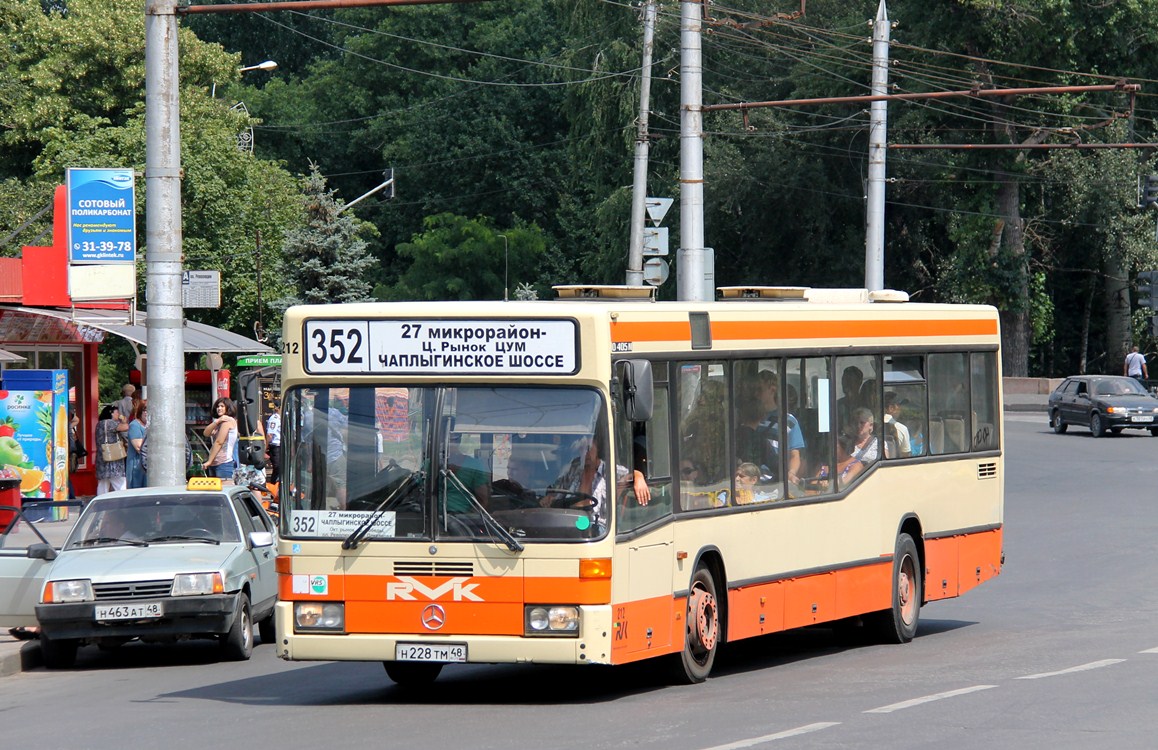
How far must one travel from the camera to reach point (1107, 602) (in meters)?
16.4

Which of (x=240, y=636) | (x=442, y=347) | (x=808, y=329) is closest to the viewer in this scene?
(x=442, y=347)

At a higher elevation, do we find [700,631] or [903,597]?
[700,631]

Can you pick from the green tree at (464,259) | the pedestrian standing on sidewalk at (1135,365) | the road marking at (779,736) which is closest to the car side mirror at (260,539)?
the road marking at (779,736)

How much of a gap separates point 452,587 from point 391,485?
727 millimetres

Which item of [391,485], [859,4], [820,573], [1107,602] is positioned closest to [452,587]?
[391,485]

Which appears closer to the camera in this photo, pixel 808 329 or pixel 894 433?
pixel 808 329

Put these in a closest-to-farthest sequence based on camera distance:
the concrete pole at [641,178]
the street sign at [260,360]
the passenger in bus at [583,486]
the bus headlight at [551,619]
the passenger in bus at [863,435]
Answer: the bus headlight at [551,619]
the passenger in bus at [583,486]
the passenger in bus at [863,435]
the concrete pole at [641,178]
the street sign at [260,360]

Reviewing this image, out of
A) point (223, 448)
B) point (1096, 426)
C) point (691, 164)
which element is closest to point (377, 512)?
point (223, 448)

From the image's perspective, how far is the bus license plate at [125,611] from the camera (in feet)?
43.8

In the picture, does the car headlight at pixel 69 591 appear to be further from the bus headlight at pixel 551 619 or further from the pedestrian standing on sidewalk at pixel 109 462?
the pedestrian standing on sidewalk at pixel 109 462

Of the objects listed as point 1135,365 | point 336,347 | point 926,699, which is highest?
point 336,347

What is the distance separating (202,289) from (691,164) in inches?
304

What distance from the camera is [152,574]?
44.2 ft

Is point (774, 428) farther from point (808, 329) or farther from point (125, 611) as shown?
point (125, 611)
